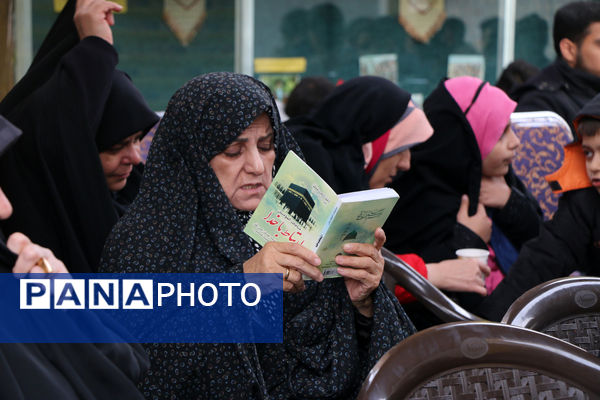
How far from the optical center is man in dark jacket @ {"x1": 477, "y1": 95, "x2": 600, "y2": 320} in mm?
2430

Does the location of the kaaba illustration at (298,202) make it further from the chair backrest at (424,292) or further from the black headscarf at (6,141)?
the chair backrest at (424,292)

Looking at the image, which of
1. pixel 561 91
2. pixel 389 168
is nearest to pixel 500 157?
pixel 389 168

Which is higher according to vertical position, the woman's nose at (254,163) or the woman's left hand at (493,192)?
the woman's nose at (254,163)

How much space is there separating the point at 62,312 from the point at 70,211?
1035 mm

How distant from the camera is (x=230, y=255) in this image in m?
1.86

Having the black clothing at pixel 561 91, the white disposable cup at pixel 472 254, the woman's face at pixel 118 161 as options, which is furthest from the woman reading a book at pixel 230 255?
the black clothing at pixel 561 91

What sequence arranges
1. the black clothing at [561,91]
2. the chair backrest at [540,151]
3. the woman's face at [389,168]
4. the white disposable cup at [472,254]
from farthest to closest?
the black clothing at [561,91] < the chair backrest at [540,151] < the woman's face at [389,168] < the white disposable cup at [472,254]

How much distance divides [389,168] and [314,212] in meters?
1.60

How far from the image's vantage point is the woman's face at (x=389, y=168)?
3.04 metres

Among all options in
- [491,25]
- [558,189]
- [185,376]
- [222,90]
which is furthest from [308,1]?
[185,376]

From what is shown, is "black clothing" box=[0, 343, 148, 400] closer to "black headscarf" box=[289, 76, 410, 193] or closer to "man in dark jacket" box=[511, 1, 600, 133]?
"black headscarf" box=[289, 76, 410, 193]

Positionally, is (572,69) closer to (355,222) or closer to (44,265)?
(355,222)

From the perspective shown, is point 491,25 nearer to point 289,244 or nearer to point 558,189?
point 558,189

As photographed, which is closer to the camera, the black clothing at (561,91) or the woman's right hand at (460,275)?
the woman's right hand at (460,275)
